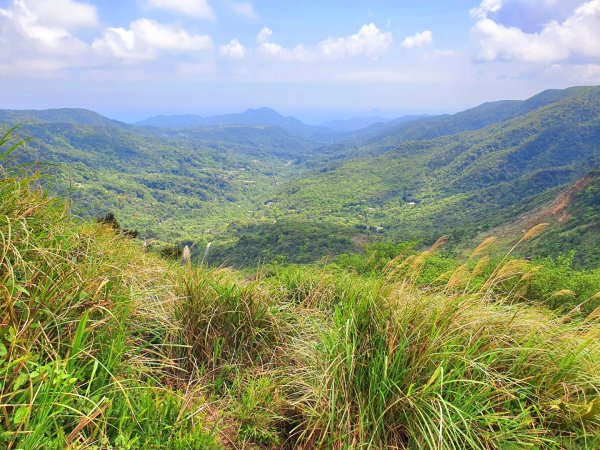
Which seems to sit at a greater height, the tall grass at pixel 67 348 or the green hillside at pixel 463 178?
the tall grass at pixel 67 348

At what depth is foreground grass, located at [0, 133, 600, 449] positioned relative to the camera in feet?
5.91

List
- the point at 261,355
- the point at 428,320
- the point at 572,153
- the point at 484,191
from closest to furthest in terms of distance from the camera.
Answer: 1. the point at 428,320
2. the point at 261,355
3. the point at 484,191
4. the point at 572,153

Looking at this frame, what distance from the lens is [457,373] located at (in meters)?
2.22

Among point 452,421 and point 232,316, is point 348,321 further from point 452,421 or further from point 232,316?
point 232,316

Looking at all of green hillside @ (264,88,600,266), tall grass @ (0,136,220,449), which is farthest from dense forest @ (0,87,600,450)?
green hillside @ (264,88,600,266)

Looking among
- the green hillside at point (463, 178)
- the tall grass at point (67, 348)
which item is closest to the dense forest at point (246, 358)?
the tall grass at point (67, 348)

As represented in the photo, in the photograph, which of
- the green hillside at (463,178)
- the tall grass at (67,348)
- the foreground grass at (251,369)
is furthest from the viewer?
the green hillside at (463,178)

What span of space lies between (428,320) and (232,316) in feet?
5.76

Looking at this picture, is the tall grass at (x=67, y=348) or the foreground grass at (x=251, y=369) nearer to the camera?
the tall grass at (x=67, y=348)

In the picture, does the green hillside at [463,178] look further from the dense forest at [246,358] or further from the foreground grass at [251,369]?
the foreground grass at [251,369]

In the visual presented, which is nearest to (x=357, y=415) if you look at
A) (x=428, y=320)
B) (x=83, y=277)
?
(x=428, y=320)

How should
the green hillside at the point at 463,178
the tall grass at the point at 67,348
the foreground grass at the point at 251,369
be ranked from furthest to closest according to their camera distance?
the green hillside at the point at 463,178 → the foreground grass at the point at 251,369 → the tall grass at the point at 67,348

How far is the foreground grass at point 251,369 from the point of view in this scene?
1.80 meters

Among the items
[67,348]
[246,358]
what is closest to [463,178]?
[246,358]
